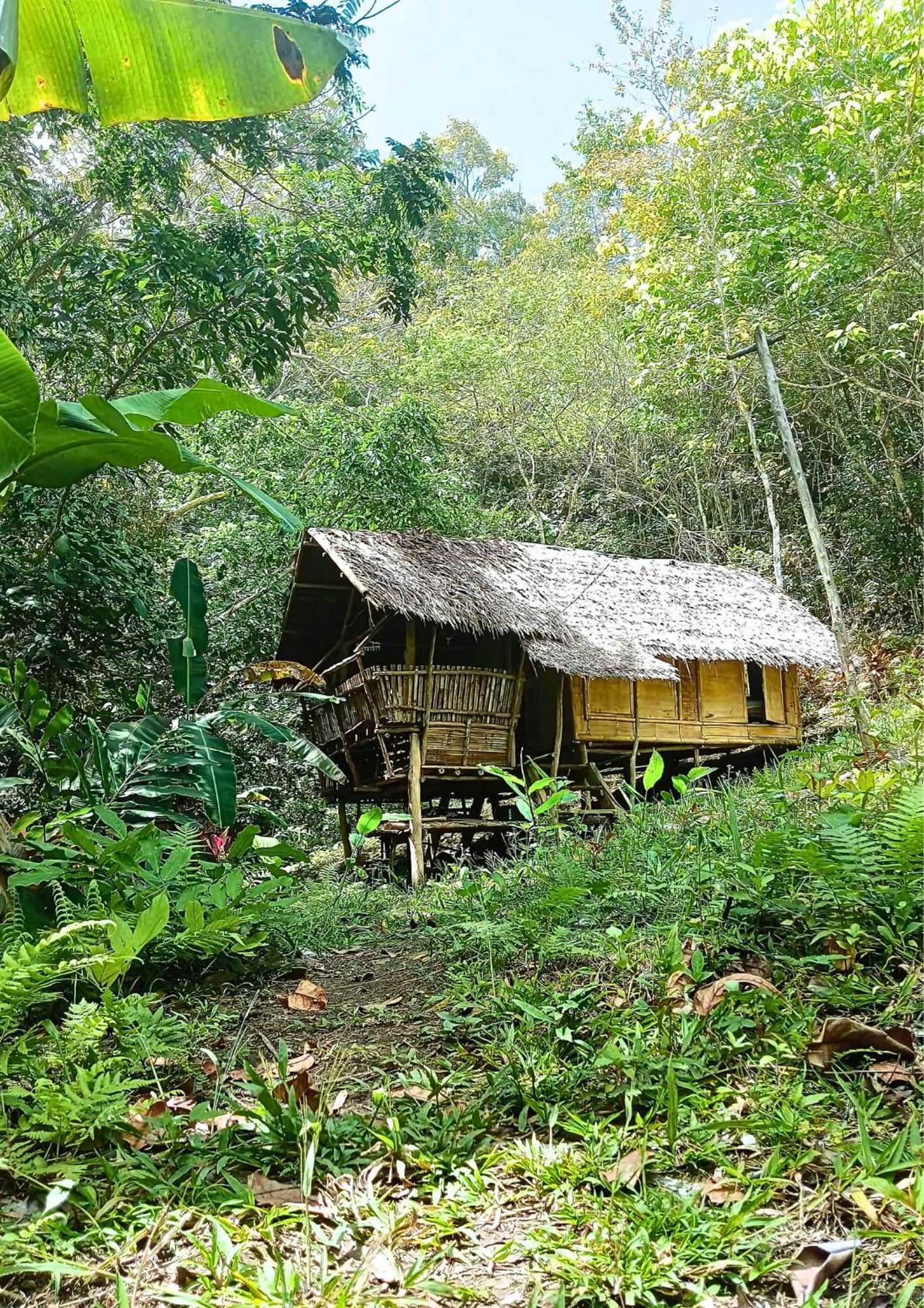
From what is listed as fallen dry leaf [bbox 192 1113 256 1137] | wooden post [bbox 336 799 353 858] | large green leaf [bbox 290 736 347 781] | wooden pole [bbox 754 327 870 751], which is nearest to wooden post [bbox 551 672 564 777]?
wooden post [bbox 336 799 353 858]

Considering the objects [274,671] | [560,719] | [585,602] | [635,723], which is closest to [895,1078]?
[274,671]

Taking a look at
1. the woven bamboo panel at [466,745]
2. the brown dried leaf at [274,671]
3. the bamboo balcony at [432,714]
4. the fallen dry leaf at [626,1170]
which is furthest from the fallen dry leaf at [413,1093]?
the woven bamboo panel at [466,745]

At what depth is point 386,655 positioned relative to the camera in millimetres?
10891

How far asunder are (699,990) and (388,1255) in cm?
112

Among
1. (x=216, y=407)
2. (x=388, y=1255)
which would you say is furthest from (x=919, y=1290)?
(x=216, y=407)

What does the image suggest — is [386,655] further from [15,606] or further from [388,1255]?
[388,1255]

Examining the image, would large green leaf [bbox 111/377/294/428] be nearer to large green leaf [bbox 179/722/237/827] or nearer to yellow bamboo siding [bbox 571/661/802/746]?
large green leaf [bbox 179/722/237/827]

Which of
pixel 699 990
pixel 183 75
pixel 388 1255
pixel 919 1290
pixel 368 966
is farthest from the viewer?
pixel 183 75

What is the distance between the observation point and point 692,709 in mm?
12234

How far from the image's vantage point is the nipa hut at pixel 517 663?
9.51 meters

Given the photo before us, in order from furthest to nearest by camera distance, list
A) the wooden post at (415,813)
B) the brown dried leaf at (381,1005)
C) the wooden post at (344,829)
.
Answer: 1. the wooden post at (344,829)
2. the wooden post at (415,813)
3. the brown dried leaf at (381,1005)

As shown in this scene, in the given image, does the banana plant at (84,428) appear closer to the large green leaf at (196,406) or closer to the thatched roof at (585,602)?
the large green leaf at (196,406)

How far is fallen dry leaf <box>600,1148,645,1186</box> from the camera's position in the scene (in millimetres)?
1787

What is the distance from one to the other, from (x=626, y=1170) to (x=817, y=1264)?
Answer: 39 cm
